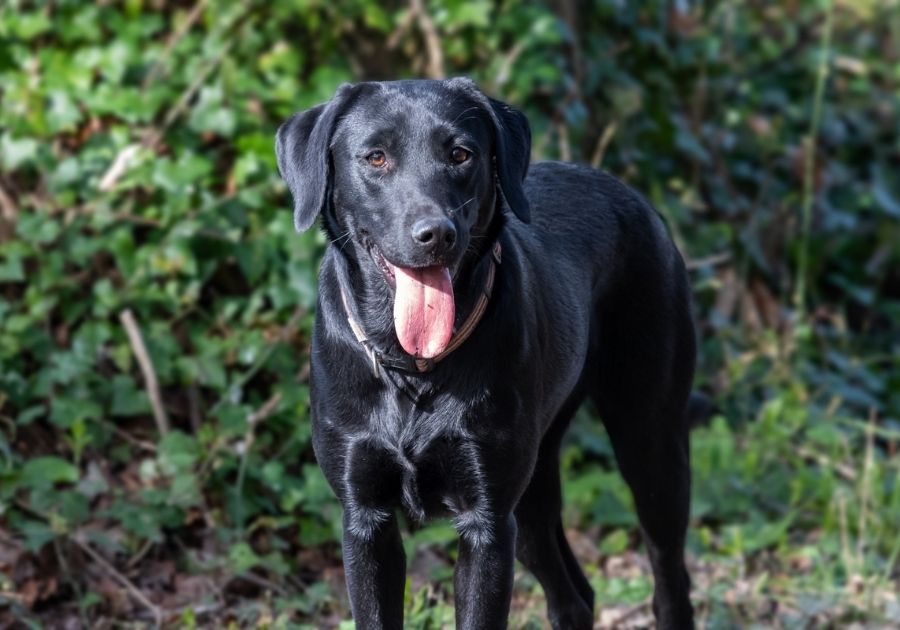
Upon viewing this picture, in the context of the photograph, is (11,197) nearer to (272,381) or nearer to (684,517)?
(272,381)

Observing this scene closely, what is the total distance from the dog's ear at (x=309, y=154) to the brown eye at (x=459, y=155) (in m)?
0.35

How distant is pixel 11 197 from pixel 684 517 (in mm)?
3491

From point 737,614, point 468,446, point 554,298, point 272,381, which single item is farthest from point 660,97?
point 468,446

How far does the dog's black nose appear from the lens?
365cm

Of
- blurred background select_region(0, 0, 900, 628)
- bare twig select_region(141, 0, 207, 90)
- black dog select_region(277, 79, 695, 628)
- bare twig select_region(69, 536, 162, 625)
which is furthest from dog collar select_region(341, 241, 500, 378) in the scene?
bare twig select_region(141, 0, 207, 90)

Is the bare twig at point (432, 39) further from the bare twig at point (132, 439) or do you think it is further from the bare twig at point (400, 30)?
the bare twig at point (132, 439)

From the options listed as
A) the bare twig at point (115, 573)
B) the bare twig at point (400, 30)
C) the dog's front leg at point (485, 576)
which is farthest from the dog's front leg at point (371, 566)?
the bare twig at point (400, 30)

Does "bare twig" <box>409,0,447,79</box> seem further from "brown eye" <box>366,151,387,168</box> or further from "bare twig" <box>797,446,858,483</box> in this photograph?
"brown eye" <box>366,151,387,168</box>

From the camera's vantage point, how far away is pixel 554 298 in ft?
14.3

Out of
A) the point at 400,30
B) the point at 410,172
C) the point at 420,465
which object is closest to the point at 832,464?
the point at 400,30

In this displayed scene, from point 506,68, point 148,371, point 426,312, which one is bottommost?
point 148,371

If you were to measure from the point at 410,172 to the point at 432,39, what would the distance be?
3929 mm

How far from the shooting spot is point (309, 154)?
3988mm

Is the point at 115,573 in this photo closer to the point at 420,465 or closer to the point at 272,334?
the point at 272,334
